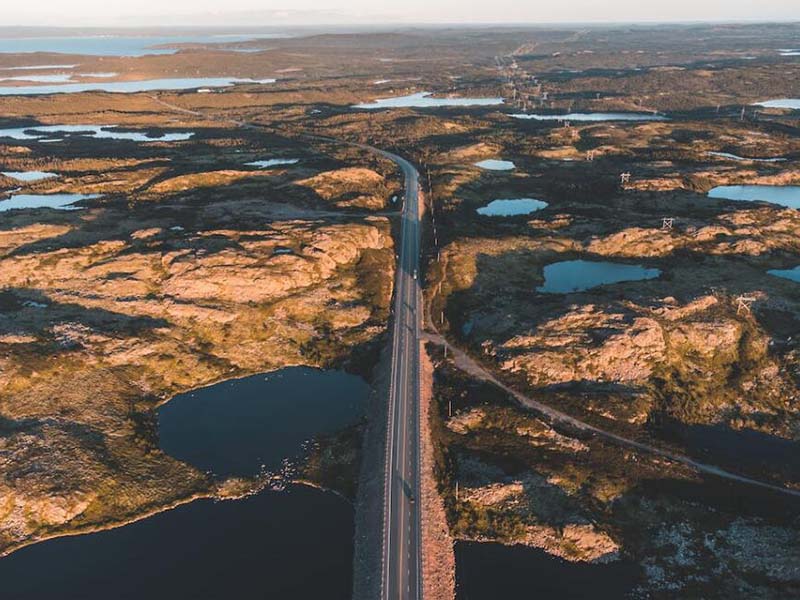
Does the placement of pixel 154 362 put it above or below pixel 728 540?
above

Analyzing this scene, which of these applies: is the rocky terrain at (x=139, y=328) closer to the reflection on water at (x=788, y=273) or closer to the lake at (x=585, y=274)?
the lake at (x=585, y=274)

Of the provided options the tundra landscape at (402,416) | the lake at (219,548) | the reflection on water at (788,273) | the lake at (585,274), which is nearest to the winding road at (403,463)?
the tundra landscape at (402,416)

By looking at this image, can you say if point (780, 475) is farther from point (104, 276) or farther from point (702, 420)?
point (104, 276)

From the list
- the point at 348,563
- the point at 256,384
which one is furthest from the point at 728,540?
the point at 256,384

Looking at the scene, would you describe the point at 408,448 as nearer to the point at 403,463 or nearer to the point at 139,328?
the point at 403,463

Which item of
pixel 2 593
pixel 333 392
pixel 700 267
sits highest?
pixel 700 267

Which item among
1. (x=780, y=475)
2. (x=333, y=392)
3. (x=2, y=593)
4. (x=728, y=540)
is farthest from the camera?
(x=333, y=392)

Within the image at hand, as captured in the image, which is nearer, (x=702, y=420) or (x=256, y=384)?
(x=702, y=420)
